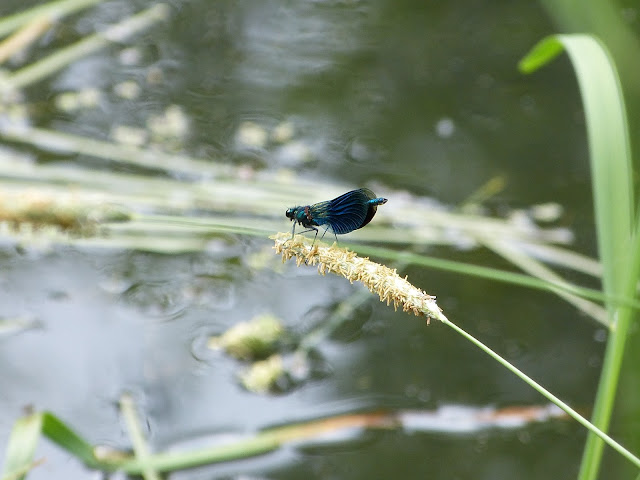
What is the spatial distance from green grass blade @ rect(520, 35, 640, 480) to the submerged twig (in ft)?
1.46

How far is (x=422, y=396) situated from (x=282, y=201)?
84cm

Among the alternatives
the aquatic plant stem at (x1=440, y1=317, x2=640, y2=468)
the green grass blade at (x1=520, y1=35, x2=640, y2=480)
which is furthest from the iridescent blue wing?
the green grass blade at (x1=520, y1=35, x2=640, y2=480)

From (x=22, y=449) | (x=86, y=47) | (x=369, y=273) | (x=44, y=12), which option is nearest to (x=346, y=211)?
(x=369, y=273)

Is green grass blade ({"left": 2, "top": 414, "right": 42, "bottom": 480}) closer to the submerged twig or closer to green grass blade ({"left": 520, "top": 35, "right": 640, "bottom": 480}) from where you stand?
the submerged twig

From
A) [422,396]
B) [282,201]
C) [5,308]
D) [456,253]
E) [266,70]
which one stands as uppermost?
[266,70]

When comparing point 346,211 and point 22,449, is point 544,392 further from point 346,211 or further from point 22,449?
point 22,449

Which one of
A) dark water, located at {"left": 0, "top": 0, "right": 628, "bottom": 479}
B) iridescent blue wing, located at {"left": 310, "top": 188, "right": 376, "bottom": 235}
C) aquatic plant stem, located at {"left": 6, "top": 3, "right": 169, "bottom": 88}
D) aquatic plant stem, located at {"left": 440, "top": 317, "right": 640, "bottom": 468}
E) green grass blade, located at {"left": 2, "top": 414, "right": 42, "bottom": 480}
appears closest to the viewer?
aquatic plant stem, located at {"left": 440, "top": 317, "right": 640, "bottom": 468}

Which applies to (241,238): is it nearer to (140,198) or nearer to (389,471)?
(140,198)

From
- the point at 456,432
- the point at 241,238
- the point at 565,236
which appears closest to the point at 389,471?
the point at 456,432

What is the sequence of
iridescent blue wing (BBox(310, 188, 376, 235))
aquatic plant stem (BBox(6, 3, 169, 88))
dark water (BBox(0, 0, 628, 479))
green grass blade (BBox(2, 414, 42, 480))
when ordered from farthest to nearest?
aquatic plant stem (BBox(6, 3, 169, 88)), dark water (BBox(0, 0, 628, 479)), green grass blade (BBox(2, 414, 42, 480)), iridescent blue wing (BBox(310, 188, 376, 235))

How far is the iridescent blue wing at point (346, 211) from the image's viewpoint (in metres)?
1.11

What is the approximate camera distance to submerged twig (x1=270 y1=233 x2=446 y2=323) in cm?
80

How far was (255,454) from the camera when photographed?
1728 millimetres

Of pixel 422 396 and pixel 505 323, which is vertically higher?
pixel 505 323
